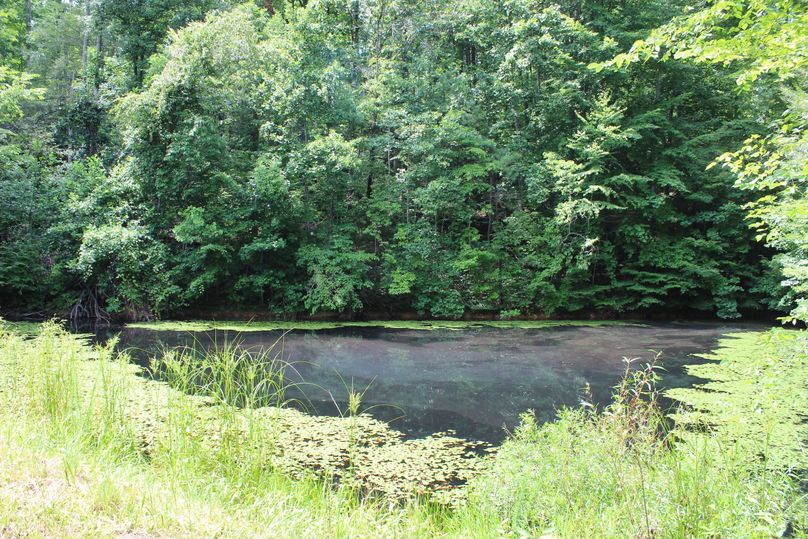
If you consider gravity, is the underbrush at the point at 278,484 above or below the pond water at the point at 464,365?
above

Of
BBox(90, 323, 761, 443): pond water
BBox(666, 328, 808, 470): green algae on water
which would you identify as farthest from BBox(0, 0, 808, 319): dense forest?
BBox(666, 328, 808, 470): green algae on water

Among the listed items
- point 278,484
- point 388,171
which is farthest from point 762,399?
point 388,171

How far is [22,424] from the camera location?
300 cm

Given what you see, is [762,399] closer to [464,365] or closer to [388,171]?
[464,365]

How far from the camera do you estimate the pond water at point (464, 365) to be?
234 inches

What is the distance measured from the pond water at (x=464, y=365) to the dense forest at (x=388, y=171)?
2.32 metres

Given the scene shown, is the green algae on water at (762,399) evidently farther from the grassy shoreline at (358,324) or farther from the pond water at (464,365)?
the grassy shoreline at (358,324)

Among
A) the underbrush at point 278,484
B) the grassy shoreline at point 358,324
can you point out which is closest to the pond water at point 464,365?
the grassy shoreline at point 358,324

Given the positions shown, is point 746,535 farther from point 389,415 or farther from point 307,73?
point 307,73

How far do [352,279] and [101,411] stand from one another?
10213 millimetres

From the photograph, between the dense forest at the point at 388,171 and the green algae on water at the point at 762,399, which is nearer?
the green algae on water at the point at 762,399

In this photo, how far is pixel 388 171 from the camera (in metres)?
15.9

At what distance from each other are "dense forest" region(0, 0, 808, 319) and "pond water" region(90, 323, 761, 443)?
232 centimetres

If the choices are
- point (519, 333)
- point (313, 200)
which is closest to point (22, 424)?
point (519, 333)
